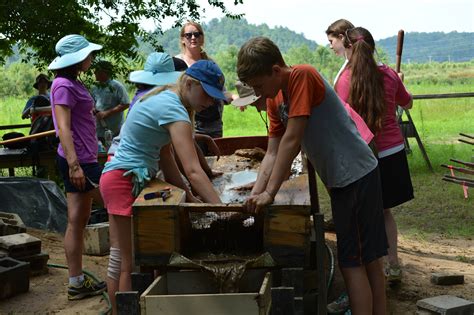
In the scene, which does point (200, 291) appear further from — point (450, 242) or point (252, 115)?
point (252, 115)

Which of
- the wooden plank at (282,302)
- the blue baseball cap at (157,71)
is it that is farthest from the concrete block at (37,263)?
the wooden plank at (282,302)

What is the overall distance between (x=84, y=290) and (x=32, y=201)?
2516 millimetres

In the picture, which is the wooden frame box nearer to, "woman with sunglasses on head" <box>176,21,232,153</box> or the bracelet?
the bracelet

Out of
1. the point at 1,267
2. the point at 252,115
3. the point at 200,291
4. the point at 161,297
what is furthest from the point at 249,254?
the point at 252,115

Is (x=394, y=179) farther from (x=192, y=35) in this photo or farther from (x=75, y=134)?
(x=192, y=35)

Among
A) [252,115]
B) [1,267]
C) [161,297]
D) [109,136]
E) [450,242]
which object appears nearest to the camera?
[161,297]

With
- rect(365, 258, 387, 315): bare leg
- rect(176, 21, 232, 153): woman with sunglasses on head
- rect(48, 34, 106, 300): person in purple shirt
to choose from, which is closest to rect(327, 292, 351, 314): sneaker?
rect(365, 258, 387, 315): bare leg

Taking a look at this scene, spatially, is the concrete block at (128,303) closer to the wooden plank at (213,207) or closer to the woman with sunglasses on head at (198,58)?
the wooden plank at (213,207)

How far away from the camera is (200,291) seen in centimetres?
336

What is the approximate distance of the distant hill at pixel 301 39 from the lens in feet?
310

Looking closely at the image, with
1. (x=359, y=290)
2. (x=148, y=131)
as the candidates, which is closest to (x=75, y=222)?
(x=148, y=131)

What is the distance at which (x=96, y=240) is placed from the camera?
21.3 feet

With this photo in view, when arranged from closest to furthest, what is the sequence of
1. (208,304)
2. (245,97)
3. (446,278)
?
(208,304) → (245,97) → (446,278)

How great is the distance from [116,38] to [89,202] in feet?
10.7
